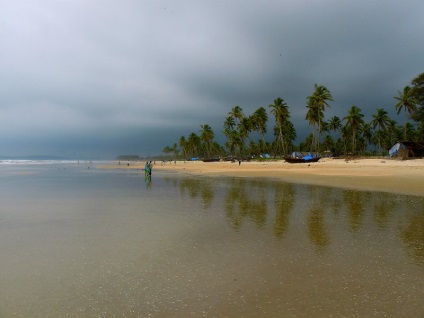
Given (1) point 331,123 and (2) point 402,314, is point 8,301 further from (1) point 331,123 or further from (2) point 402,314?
(1) point 331,123

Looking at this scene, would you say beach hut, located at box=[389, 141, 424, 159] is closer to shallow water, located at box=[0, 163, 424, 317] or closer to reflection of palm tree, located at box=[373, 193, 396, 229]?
reflection of palm tree, located at box=[373, 193, 396, 229]

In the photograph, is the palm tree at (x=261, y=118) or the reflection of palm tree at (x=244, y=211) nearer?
the reflection of palm tree at (x=244, y=211)

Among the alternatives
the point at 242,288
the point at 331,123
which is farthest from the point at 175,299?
the point at 331,123

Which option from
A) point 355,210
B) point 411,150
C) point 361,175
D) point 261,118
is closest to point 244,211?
point 355,210

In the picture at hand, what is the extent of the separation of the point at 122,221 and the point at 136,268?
460cm

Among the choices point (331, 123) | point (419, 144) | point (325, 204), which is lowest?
point (325, 204)

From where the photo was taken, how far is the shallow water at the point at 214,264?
4117 mm

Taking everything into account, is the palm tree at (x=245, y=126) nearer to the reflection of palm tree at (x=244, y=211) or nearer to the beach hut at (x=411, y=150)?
the beach hut at (x=411, y=150)

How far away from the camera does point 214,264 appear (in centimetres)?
576

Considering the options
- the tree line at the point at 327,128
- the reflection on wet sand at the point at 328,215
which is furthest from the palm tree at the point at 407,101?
the reflection on wet sand at the point at 328,215

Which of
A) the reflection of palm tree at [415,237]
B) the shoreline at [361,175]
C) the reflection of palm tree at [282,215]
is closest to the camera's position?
the reflection of palm tree at [415,237]

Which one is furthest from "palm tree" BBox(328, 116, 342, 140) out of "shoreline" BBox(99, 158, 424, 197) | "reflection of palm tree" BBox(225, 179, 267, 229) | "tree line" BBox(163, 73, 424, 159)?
"reflection of palm tree" BBox(225, 179, 267, 229)

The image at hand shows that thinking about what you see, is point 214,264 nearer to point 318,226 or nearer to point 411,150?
point 318,226

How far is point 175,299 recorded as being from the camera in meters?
4.31
